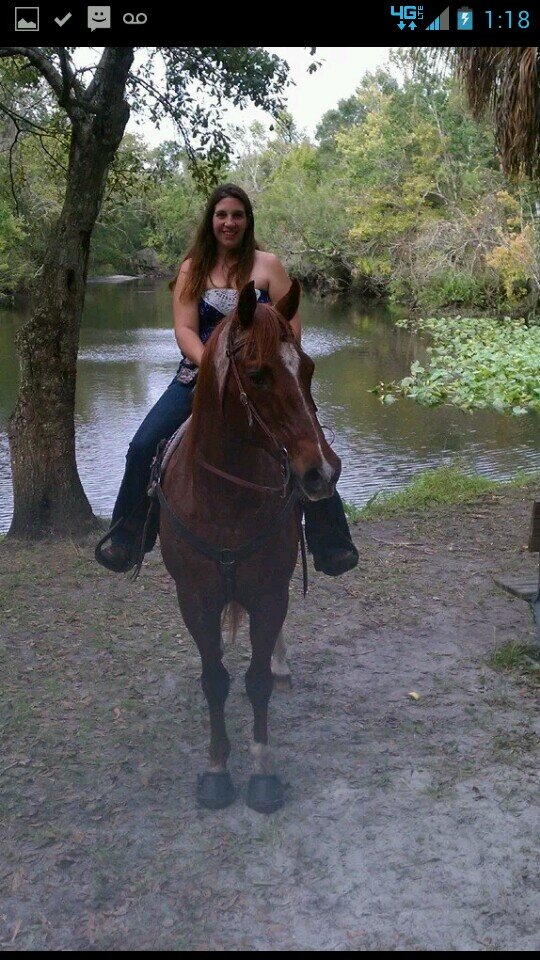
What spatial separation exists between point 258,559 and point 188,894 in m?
1.42

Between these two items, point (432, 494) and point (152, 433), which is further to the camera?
point (432, 494)

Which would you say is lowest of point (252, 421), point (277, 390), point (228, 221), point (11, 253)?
point (11, 253)

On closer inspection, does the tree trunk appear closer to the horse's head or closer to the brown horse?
the brown horse

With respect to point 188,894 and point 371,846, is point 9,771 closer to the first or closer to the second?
point 188,894

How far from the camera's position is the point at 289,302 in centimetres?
351

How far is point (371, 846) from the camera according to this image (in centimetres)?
394

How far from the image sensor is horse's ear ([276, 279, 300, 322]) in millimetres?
3486

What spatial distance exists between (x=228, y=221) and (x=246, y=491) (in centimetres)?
133

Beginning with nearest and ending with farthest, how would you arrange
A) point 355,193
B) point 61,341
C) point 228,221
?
point 228,221, point 61,341, point 355,193
